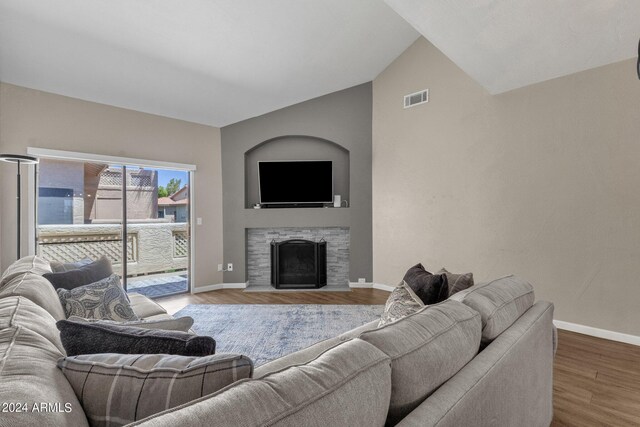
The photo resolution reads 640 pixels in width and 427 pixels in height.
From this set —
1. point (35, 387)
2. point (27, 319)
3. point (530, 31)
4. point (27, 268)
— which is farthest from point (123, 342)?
point (530, 31)

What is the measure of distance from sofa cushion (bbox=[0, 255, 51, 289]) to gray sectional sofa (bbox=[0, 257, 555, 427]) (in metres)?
0.53

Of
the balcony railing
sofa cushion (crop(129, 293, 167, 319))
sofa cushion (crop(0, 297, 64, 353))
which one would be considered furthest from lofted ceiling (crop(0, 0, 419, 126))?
Answer: sofa cushion (crop(0, 297, 64, 353))

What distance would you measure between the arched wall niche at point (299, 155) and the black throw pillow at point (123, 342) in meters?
4.90

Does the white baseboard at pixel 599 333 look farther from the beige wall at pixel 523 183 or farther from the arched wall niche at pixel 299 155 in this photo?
the arched wall niche at pixel 299 155

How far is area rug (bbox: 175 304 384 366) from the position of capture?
9.91 ft

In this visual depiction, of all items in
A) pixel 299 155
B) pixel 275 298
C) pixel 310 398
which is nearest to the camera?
pixel 310 398

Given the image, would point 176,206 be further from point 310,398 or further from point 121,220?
point 310,398

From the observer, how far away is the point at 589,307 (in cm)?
329

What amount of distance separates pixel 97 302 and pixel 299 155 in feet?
13.8

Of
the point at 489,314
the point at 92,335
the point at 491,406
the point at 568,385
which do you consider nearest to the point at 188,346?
the point at 92,335

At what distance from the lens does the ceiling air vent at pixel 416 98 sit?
4.77 metres

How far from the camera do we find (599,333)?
322 cm

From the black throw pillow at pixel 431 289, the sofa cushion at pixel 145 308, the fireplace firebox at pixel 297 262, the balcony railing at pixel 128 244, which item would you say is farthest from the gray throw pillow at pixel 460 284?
the balcony railing at pixel 128 244

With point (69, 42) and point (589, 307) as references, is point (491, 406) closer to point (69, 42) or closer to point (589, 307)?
point (589, 307)
